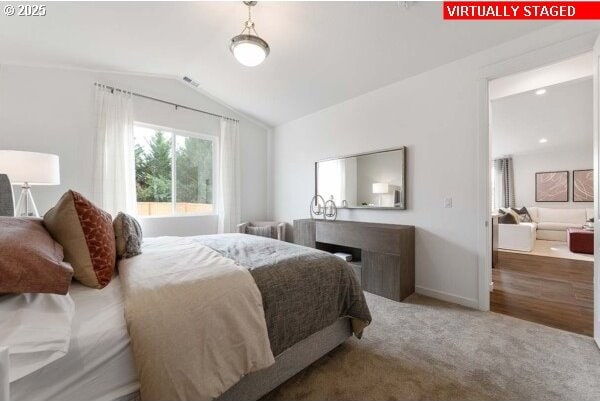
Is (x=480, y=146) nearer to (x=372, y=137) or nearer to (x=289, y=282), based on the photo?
(x=372, y=137)

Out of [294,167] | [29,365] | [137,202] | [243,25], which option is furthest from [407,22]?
[137,202]

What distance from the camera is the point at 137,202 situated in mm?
3402

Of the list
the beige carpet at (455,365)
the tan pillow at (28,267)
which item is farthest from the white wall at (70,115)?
the beige carpet at (455,365)

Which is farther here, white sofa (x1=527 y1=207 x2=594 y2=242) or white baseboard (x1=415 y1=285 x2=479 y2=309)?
white sofa (x1=527 y1=207 x2=594 y2=242)

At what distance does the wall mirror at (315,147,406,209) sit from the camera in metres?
2.93

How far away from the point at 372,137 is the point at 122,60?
329 cm

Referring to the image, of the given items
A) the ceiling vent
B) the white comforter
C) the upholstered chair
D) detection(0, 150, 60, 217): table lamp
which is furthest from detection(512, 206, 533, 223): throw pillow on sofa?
detection(0, 150, 60, 217): table lamp

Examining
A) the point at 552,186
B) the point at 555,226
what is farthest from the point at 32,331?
the point at 552,186

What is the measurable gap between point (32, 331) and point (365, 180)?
10.3 ft

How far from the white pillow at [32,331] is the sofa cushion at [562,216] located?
352 inches

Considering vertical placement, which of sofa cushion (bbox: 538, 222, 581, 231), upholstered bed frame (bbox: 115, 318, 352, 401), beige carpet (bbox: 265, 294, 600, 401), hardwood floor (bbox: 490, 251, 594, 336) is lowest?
beige carpet (bbox: 265, 294, 600, 401)

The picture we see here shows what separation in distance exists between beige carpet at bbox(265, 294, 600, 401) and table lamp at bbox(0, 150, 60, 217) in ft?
8.69

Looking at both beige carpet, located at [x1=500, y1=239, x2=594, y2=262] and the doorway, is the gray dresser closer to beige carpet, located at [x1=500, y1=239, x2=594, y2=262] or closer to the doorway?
→ the doorway

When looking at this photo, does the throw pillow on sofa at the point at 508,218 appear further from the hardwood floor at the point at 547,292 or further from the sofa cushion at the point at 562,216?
the sofa cushion at the point at 562,216
